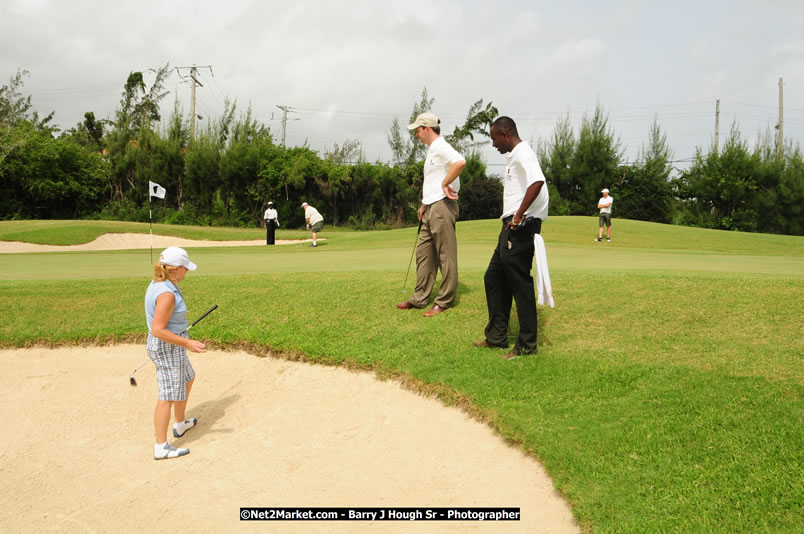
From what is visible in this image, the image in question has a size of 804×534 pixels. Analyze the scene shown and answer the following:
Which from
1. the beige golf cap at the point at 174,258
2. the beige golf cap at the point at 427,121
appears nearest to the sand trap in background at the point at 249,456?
the beige golf cap at the point at 174,258

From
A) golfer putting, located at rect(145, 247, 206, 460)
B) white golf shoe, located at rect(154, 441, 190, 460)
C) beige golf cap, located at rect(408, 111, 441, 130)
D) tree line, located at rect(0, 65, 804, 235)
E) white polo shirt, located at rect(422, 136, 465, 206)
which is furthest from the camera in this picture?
tree line, located at rect(0, 65, 804, 235)

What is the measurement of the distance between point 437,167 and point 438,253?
112 centimetres

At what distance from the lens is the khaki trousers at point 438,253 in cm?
722

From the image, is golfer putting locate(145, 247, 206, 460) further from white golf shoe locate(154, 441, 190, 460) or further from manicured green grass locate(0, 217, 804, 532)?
manicured green grass locate(0, 217, 804, 532)

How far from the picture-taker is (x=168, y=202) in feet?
143

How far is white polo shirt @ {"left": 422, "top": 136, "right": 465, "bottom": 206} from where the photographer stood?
7004 millimetres

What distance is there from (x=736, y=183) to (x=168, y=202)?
41.4 m

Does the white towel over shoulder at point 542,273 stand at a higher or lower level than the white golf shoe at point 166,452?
higher

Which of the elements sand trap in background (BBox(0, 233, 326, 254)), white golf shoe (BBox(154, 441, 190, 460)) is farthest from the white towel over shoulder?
sand trap in background (BBox(0, 233, 326, 254))

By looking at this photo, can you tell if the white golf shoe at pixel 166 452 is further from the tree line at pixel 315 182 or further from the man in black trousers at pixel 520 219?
the tree line at pixel 315 182

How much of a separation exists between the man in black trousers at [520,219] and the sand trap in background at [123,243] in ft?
74.0

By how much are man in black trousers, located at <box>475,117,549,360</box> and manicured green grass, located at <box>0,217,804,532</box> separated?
1.49 ft

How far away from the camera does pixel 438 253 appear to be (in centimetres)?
749

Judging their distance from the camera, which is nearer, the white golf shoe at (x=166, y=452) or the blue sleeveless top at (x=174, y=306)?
the blue sleeveless top at (x=174, y=306)
